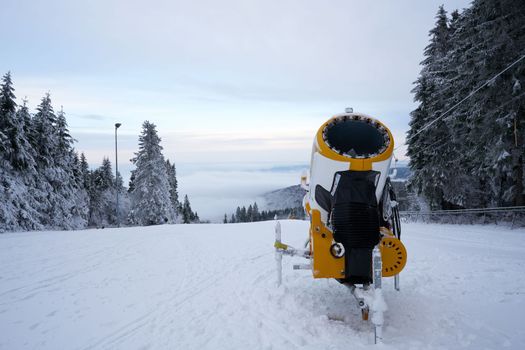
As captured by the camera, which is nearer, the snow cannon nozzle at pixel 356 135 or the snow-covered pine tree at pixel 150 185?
the snow cannon nozzle at pixel 356 135

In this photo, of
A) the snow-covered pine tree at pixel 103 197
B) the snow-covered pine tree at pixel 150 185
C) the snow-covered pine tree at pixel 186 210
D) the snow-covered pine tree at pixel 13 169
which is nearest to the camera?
the snow-covered pine tree at pixel 13 169

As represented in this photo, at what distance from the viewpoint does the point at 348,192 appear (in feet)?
13.2

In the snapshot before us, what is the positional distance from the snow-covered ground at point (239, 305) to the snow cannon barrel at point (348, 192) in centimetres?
92

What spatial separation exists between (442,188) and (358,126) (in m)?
21.9

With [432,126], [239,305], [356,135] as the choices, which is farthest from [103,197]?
[356,135]

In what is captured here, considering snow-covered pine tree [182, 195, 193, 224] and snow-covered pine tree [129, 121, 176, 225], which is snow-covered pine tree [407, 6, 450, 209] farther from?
snow-covered pine tree [182, 195, 193, 224]

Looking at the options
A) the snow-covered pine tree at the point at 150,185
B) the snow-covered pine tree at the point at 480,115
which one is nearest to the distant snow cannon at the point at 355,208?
the snow-covered pine tree at the point at 480,115

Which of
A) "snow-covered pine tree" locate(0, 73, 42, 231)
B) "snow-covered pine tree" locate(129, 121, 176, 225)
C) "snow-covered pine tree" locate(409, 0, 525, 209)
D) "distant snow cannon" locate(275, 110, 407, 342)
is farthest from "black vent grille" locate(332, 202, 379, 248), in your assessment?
"snow-covered pine tree" locate(129, 121, 176, 225)

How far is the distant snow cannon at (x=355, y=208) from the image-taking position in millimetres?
3924

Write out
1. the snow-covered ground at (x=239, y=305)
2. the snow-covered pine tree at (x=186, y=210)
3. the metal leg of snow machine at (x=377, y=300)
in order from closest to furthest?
1. the metal leg of snow machine at (x=377, y=300)
2. the snow-covered ground at (x=239, y=305)
3. the snow-covered pine tree at (x=186, y=210)

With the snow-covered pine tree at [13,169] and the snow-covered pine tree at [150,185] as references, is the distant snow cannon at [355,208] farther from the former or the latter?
the snow-covered pine tree at [150,185]

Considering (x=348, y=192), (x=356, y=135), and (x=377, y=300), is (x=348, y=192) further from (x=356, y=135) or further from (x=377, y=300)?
(x=377, y=300)

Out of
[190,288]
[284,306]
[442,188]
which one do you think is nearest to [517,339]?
[284,306]

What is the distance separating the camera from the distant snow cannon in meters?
3.92
